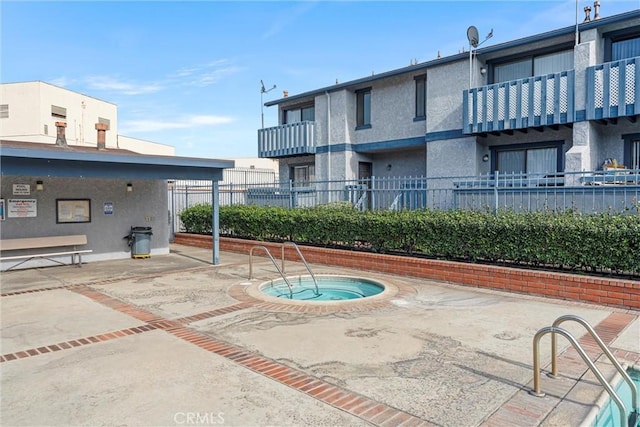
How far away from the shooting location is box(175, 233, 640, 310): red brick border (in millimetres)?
7203

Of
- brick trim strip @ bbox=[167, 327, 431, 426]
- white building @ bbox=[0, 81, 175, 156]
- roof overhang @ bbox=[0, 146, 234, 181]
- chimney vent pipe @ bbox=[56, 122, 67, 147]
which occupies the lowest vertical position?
brick trim strip @ bbox=[167, 327, 431, 426]

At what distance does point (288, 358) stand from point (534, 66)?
1335 centimetres

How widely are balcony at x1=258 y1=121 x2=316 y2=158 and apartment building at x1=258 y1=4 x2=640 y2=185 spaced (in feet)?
0.16

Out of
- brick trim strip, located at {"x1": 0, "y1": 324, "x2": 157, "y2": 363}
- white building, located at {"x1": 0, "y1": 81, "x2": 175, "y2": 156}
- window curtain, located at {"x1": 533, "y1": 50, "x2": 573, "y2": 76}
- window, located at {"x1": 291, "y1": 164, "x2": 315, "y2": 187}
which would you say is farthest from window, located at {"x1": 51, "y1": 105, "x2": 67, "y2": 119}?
brick trim strip, located at {"x1": 0, "y1": 324, "x2": 157, "y2": 363}

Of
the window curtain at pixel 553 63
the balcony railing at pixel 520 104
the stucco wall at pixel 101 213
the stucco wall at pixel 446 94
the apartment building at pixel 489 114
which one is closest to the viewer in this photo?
the stucco wall at pixel 101 213

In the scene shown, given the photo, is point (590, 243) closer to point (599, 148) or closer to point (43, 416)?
point (599, 148)

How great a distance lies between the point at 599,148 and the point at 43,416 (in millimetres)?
14584

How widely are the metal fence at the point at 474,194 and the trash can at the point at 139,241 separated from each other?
4622 mm

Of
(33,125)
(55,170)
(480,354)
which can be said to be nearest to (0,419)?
(480,354)

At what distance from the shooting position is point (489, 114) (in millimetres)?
13859

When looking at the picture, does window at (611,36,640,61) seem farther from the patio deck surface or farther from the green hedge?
the patio deck surface

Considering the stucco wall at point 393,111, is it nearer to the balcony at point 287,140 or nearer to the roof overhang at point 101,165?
the balcony at point 287,140

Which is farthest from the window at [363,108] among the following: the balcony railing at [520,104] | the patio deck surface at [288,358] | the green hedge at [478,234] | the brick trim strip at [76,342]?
the brick trim strip at [76,342]

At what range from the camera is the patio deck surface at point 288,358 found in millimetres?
3697
